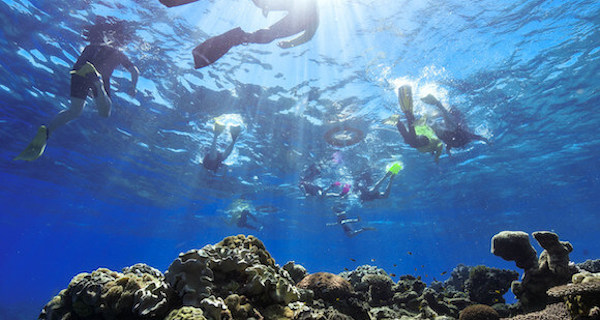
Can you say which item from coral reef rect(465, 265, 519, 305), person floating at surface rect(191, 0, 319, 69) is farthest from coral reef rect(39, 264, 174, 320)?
coral reef rect(465, 265, 519, 305)

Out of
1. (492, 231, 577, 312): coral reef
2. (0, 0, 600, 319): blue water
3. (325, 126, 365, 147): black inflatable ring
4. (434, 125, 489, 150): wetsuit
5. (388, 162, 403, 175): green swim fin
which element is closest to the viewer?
(492, 231, 577, 312): coral reef

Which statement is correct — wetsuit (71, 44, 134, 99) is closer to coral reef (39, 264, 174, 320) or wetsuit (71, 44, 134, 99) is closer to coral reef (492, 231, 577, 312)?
coral reef (39, 264, 174, 320)

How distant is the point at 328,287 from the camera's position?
5172mm

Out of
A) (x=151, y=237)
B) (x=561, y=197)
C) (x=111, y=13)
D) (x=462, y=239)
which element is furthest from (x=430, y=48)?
(x=151, y=237)

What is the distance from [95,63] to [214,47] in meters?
6.14

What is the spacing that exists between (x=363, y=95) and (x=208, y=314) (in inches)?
519

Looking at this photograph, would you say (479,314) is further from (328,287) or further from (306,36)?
(306,36)

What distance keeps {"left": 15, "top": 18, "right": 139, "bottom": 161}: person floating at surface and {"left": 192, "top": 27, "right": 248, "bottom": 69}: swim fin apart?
383 centimetres

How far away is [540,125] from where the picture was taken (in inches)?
682

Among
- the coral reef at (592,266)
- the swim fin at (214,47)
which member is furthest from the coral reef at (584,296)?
the swim fin at (214,47)

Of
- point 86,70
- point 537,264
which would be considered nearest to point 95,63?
point 86,70

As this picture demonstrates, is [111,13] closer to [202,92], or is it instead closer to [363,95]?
[202,92]

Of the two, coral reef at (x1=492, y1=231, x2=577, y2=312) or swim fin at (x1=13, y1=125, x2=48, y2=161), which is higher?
swim fin at (x1=13, y1=125, x2=48, y2=161)

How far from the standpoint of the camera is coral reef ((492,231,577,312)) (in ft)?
15.4
